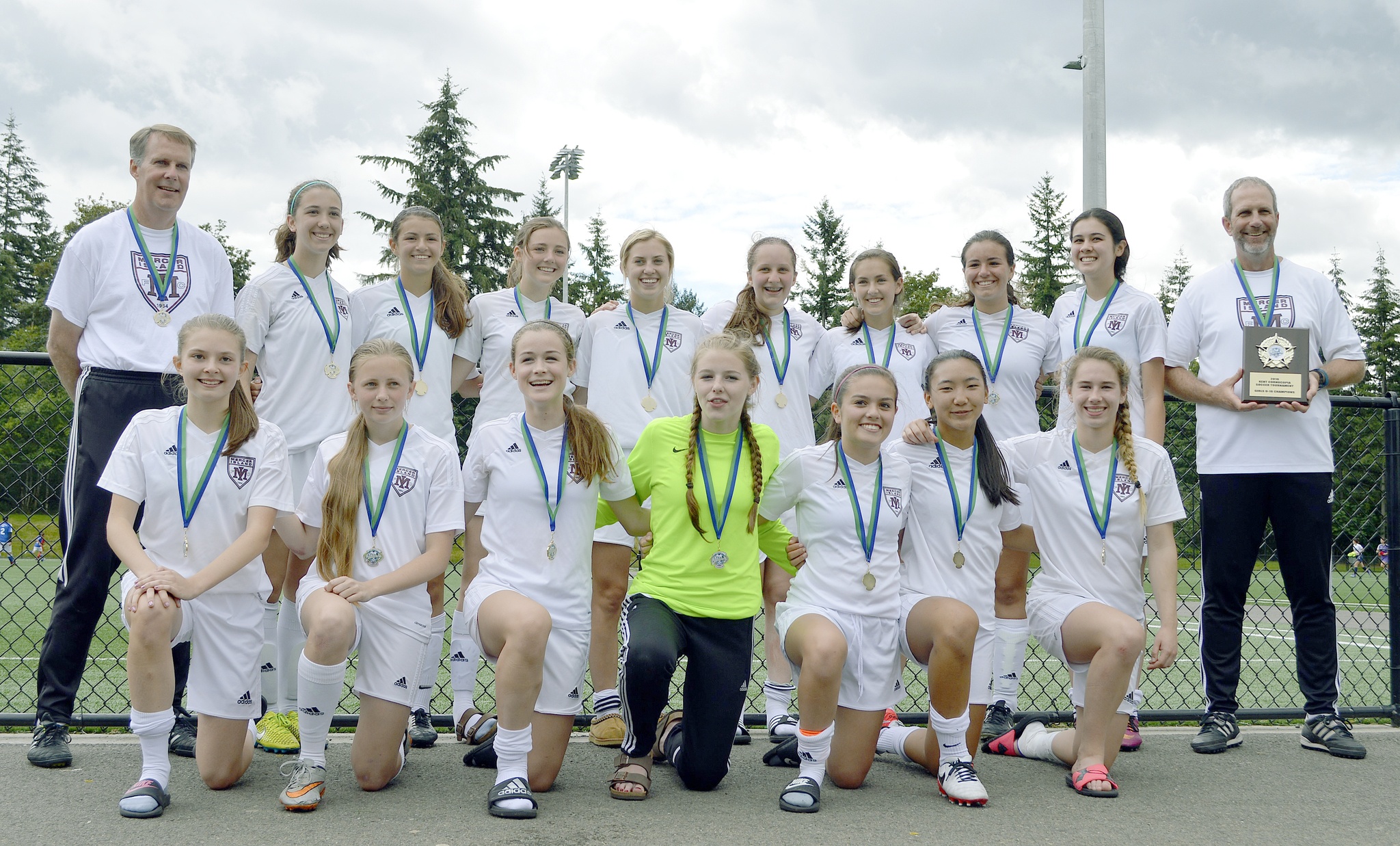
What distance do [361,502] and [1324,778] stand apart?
4071 millimetres

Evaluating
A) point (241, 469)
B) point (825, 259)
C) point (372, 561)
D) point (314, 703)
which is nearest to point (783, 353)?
point (372, 561)

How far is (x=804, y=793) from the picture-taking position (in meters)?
3.64

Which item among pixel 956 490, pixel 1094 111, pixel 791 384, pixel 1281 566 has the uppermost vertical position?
pixel 1094 111

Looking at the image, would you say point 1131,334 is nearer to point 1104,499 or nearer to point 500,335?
point 1104,499

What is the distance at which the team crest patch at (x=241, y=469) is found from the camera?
3.81 meters

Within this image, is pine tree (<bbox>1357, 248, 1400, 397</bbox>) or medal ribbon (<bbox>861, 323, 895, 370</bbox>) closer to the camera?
medal ribbon (<bbox>861, 323, 895, 370</bbox>)

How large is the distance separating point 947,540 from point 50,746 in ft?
11.9

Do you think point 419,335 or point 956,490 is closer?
point 956,490

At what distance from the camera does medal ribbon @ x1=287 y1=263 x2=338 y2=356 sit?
4.58 meters

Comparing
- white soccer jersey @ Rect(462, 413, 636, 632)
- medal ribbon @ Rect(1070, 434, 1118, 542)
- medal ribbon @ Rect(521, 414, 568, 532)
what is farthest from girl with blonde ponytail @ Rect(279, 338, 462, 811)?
medal ribbon @ Rect(1070, 434, 1118, 542)

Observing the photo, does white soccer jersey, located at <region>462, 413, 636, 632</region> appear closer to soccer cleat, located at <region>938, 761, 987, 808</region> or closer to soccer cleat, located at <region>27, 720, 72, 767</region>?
soccer cleat, located at <region>938, 761, 987, 808</region>

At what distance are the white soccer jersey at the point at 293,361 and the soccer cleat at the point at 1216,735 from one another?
4140mm

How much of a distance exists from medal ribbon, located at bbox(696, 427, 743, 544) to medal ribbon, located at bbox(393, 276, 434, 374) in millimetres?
1491

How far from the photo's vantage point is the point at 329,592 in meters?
3.66
